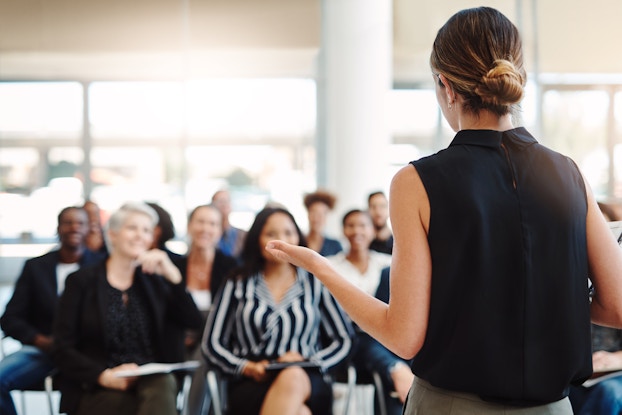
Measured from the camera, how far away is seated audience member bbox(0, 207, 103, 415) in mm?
3783

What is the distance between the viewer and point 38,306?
13.6 ft

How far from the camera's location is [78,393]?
343 centimetres

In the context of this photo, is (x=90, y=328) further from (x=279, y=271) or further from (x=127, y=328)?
(x=279, y=271)

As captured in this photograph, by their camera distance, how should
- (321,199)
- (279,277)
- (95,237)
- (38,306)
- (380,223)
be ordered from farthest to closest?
(321,199), (380,223), (95,237), (38,306), (279,277)

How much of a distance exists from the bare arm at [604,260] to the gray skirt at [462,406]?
166 millimetres

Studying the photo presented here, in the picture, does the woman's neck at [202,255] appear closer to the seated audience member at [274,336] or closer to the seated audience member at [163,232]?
the seated audience member at [163,232]

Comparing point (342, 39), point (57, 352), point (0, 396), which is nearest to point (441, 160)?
point (57, 352)

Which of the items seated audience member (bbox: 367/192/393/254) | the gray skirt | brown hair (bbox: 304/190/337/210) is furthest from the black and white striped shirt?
brown hair (bbox: 304/190/337/210)

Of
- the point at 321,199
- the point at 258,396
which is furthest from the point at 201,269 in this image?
the point at 321,199

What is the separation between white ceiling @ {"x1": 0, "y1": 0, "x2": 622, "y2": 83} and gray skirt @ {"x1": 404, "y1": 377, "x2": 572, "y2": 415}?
7.98m

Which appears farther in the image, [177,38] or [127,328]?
[177,38]

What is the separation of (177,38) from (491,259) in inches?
348

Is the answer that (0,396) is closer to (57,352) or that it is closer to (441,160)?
(57,352)

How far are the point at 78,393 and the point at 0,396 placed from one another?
497 millimetres
